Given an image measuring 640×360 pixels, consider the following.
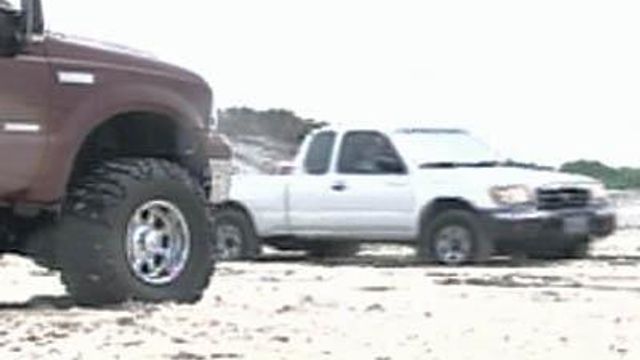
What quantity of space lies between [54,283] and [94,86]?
3.65m

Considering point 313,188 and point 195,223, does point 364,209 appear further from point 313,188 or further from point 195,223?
point 195,223

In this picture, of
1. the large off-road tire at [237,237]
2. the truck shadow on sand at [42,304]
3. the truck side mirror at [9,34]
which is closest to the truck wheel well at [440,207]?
the large off-road tire at [237,237]

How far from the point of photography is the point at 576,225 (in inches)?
729

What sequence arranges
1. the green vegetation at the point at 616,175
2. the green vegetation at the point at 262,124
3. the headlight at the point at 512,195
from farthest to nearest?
1. the green vegetation at the point at 262,124
2. the green vegetation at the point at 616,175
3. the headlight at the point at 512,195

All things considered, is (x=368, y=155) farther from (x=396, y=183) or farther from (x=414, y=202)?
(x=414, y=202)

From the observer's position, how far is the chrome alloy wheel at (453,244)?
18359 mm

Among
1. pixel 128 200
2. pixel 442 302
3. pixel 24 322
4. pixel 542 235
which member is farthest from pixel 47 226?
pixel 542 235

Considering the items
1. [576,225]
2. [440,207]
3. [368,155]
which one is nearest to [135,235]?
[440,207]

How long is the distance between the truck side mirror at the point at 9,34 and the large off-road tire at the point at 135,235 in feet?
3.57

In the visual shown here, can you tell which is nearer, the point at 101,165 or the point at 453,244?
the point at 101,165

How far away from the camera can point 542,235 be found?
60.1 ft

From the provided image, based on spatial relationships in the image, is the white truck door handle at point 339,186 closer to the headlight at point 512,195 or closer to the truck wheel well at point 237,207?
the truck wheel well at point 237,207

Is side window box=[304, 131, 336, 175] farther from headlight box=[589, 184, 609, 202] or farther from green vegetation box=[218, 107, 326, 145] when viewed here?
green vegetation box=[218, 107, 326, 145]

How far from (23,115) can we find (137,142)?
A: 4.15ft
